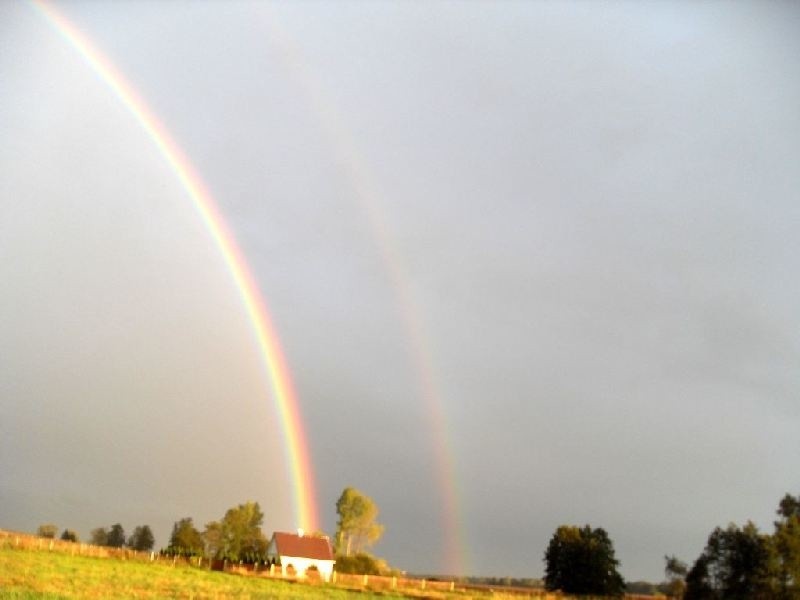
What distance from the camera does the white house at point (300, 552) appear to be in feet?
266

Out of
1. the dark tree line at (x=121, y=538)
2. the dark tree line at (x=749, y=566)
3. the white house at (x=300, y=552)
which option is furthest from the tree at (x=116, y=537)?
the dark tree line at (x=749, y=566)

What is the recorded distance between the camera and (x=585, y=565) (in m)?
65.6

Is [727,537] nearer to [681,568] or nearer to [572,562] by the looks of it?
[572,562]

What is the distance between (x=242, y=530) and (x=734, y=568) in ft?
237

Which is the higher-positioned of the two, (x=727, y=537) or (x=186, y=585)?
(x=727, y=537)

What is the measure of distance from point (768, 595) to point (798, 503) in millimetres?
9986

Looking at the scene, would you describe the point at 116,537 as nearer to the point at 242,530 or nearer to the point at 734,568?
the point at 242,530

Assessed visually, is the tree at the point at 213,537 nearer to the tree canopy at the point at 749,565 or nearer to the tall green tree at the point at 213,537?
the tall green tree at the point at 213,537

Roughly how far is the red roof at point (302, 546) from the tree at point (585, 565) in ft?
94.1

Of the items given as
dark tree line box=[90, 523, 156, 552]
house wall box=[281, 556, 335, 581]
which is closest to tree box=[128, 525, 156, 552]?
dark tree line box=[90, 523, 156, 552]

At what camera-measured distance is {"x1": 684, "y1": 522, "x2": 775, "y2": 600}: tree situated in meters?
46.1

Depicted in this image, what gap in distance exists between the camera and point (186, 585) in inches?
1401

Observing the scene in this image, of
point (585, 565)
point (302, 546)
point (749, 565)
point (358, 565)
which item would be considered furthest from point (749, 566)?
point (302, 546)

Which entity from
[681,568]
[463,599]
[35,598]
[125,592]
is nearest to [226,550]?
[681,568]
